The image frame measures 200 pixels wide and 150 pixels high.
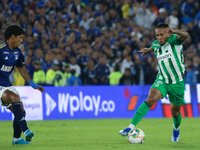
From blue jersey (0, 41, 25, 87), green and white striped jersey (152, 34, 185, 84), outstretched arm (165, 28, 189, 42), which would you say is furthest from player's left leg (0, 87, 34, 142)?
outstretched arm (165, 28, 189, 42)

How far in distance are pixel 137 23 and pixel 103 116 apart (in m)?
6.65

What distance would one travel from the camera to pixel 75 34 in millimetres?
18062

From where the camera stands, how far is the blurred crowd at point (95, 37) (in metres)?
15.7

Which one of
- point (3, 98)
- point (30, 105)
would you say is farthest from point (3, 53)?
point (30, 105)

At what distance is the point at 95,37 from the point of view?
60.4ft

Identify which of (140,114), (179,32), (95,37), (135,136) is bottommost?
(135,136)

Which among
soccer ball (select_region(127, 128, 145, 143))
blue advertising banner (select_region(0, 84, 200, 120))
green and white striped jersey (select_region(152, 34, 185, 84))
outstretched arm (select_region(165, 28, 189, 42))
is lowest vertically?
blue advertising banner (select_region(0, 84, 200, 120))

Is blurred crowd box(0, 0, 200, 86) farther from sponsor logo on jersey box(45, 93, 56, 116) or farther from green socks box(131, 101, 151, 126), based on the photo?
green socks box(131, 101, 151, 126)

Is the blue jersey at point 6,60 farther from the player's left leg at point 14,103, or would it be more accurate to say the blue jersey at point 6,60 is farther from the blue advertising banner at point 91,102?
the blue advertising banner at point 91,102

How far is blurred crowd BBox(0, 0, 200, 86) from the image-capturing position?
15727mm

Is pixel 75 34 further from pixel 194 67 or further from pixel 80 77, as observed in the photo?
pixel 194 67

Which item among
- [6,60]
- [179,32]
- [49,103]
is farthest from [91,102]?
[179,32]

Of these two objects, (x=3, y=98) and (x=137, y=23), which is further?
(x=137, y=23)

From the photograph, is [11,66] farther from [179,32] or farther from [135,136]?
[179,32]
